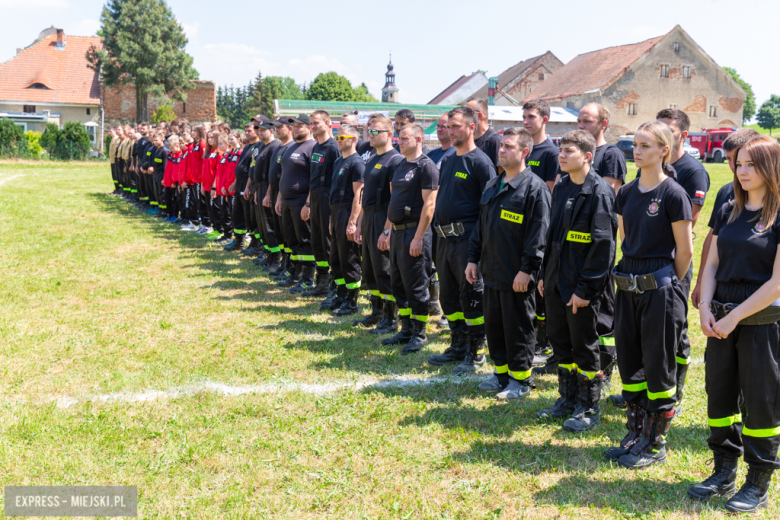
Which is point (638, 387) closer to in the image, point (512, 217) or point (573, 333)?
point (573, 333)

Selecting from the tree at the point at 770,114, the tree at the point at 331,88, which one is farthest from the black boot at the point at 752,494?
the tree at the point at 770,114

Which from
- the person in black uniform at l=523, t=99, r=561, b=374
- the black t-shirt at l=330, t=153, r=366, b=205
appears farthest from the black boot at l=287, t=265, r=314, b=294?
the person in black uniform at l=523, t=99, r=561, b=374

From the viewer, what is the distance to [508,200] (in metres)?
5.20

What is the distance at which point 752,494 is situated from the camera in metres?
3.66

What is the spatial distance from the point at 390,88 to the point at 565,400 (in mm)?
120642

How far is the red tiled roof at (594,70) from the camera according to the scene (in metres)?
52.6

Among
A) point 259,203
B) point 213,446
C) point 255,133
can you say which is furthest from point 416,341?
point 255,133

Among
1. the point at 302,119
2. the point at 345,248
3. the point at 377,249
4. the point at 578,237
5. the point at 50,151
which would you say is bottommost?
the point at 345,248

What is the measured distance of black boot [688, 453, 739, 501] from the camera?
379 cm

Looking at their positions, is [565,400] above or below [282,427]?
above

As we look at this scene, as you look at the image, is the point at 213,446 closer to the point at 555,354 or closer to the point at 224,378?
the point at 224,378

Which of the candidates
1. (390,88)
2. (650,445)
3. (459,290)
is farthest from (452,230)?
(390,88)

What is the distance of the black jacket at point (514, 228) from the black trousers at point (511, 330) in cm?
12

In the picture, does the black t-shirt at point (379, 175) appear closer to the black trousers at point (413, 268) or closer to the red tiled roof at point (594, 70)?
the black trousers at point (413, 268)
